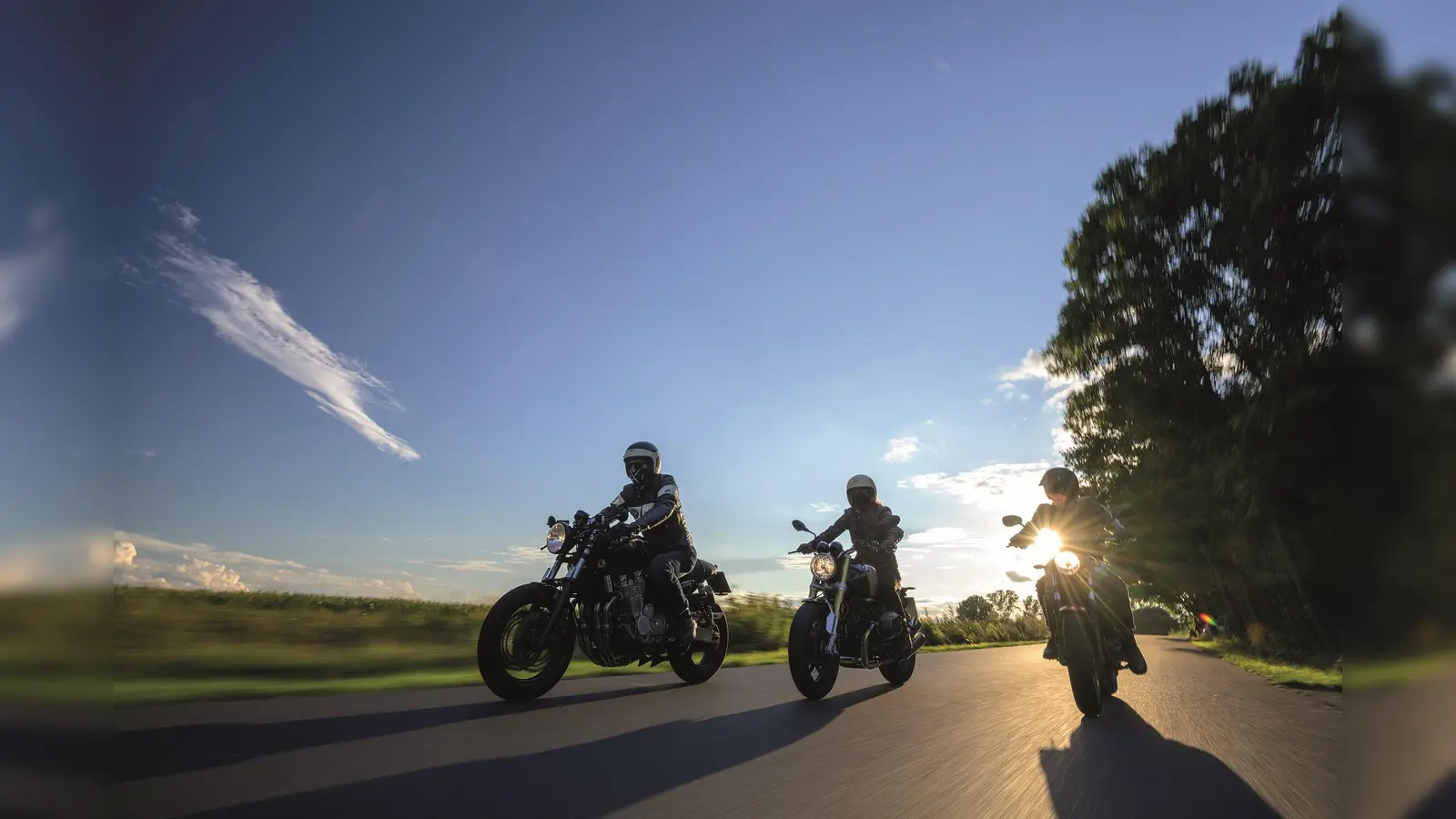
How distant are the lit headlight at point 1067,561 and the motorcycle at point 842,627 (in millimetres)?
1910

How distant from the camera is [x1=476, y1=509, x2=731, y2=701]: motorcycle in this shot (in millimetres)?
5829

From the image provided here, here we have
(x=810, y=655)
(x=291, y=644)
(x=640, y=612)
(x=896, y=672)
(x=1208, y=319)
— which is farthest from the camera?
(x=1208, y=319)

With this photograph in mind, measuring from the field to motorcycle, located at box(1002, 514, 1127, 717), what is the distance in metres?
5.46

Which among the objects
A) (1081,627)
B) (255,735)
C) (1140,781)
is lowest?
(1140,781)

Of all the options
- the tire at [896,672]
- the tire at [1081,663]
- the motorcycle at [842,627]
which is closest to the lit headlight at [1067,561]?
the tire at [1081,663]

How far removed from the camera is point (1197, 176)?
13.8 m

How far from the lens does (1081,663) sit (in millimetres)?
5629

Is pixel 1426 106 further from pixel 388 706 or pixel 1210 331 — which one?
pixel 1210 331

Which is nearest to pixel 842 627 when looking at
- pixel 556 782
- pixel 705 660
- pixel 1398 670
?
pixel 705 660

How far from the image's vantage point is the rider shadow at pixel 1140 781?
3231 mm

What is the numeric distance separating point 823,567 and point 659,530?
5.70 ft

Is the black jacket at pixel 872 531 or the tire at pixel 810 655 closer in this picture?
the tire at pixel 810 655

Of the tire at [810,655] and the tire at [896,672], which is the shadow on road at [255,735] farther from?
the tire at [896,672]

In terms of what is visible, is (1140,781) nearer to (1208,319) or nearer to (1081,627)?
(1081,627)
